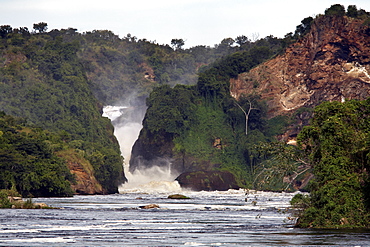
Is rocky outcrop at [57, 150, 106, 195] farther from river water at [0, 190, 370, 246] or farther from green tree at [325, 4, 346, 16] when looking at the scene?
green tree at [325, 4, 346, 16]

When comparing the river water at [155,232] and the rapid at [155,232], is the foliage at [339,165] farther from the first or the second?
the river water at [155,232]

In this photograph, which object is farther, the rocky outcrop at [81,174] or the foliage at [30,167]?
the rocky outcrop at [81,174]

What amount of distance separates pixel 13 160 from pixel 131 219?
5236 cm

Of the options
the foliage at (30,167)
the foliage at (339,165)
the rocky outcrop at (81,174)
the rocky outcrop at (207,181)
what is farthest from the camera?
the rocky outcrop at (207,181)

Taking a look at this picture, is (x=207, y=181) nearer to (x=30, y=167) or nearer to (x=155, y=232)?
(x=30, y=167)

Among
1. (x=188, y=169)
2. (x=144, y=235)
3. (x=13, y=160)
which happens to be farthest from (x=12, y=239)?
(x=188, y=169)

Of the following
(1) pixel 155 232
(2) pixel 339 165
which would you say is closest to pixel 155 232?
(1) pixel 155 232

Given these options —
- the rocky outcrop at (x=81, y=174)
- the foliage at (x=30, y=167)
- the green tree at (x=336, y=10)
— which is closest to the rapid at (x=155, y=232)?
the foliage at (x=30, y=167)

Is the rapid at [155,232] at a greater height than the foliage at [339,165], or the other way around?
the foliage at [339,165]

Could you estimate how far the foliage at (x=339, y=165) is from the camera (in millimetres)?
44844

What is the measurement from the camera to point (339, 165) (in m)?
46.3

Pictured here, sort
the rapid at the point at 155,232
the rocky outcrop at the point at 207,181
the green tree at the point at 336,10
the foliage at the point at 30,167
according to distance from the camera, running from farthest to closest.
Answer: the green tree at the point at 336,10 → the rocky outcrop at the point at 207,181 → the foliage at the point at 30,167 → the rapid at the point at 155,232

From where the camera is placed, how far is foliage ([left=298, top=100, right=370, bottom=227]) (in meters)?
44.8

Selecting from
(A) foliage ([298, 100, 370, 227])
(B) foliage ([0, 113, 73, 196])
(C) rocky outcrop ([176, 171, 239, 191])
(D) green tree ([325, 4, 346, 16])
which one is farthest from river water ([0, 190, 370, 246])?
(D) green tree ([325, 4, 346, 16])
